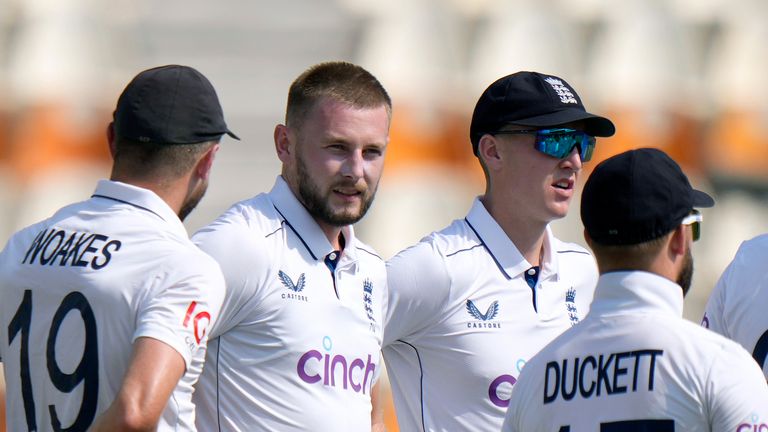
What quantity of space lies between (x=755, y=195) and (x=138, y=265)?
8609 mm

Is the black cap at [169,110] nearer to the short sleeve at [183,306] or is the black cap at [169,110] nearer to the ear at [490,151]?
the short sleeve at [183,306]

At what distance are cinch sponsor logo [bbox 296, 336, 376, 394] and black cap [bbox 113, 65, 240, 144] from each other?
686 millimetres

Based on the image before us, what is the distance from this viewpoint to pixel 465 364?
180 inches

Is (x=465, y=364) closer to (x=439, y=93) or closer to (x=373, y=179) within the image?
(x=373, y=179)

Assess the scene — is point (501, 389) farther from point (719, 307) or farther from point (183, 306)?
point (183, 306)

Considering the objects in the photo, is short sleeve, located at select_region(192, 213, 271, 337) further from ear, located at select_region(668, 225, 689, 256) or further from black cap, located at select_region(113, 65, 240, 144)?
ear, located at select_region(668, 225, 689, 256)

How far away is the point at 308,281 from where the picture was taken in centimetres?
426

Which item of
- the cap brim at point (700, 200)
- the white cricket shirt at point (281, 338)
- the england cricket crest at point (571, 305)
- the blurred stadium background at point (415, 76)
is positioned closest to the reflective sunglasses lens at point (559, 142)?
the england cricket crest at point (571, 305)

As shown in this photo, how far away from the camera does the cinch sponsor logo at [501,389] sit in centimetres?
455

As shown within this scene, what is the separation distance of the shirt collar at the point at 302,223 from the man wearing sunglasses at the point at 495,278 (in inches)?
13.5

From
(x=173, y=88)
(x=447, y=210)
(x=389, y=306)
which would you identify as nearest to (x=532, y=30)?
(x=447, y=210)

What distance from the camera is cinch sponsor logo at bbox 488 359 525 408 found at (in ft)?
14.9

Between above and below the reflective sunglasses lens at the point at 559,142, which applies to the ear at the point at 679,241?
below

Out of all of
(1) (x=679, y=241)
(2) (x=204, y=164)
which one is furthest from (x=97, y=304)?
(1) (x=679, y=241)
